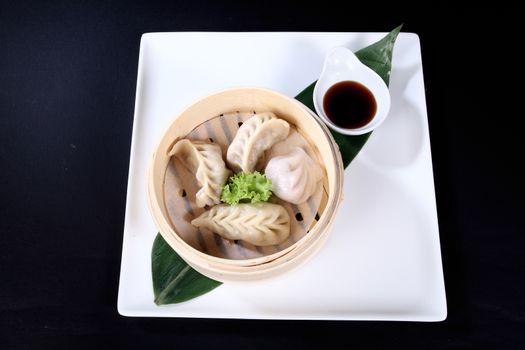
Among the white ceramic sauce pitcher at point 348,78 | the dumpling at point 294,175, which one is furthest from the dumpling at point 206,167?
the white ceramic sauce pitcher at point 348,78

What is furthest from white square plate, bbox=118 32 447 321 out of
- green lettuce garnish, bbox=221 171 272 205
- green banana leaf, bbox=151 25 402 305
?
green lettuce garnish, bbox=221 171 272 205

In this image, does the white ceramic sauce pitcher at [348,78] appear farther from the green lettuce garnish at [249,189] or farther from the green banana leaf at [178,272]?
the green lettuce garnish at [249,189]

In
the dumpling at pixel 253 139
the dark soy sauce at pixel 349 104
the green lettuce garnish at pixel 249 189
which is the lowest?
the green lettuce garnish at pixel 249 189

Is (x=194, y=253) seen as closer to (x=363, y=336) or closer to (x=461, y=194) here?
(x=363, y=336)

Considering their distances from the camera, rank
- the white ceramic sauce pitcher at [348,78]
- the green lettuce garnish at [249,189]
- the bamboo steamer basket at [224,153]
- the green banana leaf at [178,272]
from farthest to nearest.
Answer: the white ceramic sauce pitcher at [348,78] < the green banana leaf at [178,272] < the green lettuce garnish at [249,189] < the bamboo steamer basket at [224,153]

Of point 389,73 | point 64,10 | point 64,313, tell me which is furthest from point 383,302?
point 64,10

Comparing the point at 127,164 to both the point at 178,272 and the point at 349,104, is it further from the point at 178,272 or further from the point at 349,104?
the point at 349,104

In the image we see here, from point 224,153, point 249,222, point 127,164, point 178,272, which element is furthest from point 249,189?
point 127,164
